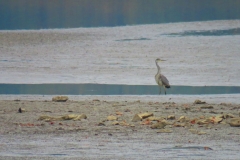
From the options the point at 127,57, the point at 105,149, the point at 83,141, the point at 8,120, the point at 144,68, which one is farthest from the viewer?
the point at 127,57

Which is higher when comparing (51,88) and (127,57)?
(127,57)

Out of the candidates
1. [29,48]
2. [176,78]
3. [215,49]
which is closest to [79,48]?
[29,48]

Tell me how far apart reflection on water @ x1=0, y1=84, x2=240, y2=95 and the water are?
14416 mm

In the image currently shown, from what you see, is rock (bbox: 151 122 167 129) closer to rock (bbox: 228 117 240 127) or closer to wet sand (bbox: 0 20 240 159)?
wet sand (bbox: 0 20 240 159)

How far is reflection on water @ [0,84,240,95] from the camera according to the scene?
56.8 ft

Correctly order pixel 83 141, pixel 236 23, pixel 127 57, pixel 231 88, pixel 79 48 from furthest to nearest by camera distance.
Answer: pixel 236 23 < pixel 79 48 < pixel 127 57 < pixel 231 88 < pixel 83 141

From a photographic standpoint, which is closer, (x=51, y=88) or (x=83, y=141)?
(x=83, y=141)

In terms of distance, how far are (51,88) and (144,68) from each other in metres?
4.50

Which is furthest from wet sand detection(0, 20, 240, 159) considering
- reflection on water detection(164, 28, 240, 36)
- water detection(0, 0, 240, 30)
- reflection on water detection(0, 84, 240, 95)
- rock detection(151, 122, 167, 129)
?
water detection(0, 0, 240, 30)

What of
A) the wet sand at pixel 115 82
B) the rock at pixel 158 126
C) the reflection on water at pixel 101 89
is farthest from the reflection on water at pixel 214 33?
the rock at pixel 158 126

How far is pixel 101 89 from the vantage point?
1800 cm

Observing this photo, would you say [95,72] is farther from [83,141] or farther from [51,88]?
[83,141]

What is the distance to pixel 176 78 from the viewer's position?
1998 centimetres

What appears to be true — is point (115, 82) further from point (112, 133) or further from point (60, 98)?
point (112, 133)
